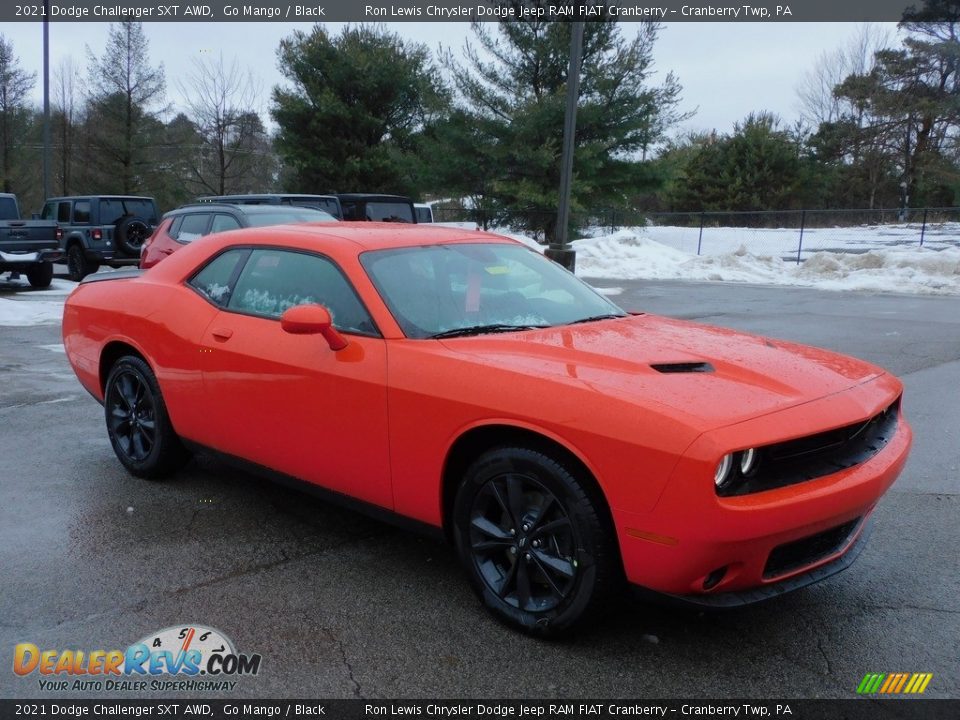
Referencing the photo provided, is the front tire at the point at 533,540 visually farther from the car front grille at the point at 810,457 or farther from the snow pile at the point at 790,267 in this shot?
the snow pile at the point at 790,267

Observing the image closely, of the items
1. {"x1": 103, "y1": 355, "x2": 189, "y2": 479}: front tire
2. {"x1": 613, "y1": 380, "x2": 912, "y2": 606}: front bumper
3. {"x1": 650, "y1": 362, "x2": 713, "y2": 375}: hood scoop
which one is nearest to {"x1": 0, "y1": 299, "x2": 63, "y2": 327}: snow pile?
{"x1": 103, "y1": 355, "x2": 189, "y2": 479}: front tire

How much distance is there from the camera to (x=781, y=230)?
34062 mm

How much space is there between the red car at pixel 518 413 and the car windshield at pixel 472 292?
0.01 metres

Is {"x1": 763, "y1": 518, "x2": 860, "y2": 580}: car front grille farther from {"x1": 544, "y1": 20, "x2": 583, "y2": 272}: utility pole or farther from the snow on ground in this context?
the snow on ground

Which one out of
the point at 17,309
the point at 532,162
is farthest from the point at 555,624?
the point at 532,162

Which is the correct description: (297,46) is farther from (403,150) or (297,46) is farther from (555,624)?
(555,624)

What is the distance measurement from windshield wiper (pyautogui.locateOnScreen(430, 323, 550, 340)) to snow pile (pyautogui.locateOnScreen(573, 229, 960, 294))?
1618cm

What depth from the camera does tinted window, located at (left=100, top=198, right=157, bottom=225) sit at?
1867 cm

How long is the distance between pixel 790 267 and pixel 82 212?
57.9 feet

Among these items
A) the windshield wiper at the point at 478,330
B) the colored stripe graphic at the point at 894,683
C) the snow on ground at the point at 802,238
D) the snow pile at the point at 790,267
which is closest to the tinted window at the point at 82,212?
the snow pile at the point at 790,267

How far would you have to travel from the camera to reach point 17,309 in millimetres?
12594

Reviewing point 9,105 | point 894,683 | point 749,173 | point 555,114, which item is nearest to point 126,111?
point 9,105

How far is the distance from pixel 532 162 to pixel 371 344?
25057 millimetres

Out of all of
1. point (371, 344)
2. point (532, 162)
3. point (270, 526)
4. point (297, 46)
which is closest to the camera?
point (371, 344)
